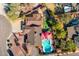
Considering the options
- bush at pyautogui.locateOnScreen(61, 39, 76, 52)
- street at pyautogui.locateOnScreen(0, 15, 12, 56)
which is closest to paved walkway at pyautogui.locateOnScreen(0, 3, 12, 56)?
street at pyautogui.locateOnScreen(0, 15, 12, 56)

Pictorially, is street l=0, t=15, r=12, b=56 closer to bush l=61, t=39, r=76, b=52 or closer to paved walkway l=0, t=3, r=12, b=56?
paved walkway l=0, t=3, r=12, b=56

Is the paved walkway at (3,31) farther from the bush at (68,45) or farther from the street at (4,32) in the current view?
the bush at (68,45)

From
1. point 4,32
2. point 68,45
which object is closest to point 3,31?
point 4,32

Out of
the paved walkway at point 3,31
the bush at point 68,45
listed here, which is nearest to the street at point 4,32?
the paved walkway at point 3,31

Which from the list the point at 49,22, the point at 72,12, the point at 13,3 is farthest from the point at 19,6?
the point at 72,12

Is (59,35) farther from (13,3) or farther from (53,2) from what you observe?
(13,3)

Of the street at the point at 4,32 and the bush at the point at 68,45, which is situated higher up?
the street at the point at 4,32

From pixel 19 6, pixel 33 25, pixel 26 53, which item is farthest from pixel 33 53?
pixel 19 6


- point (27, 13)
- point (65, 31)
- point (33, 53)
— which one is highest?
point (27, 13)

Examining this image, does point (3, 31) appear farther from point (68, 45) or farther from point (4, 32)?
point (68, 45)

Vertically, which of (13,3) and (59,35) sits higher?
(13,3)

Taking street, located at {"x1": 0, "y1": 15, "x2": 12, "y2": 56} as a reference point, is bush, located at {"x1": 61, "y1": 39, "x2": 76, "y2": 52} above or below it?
below
